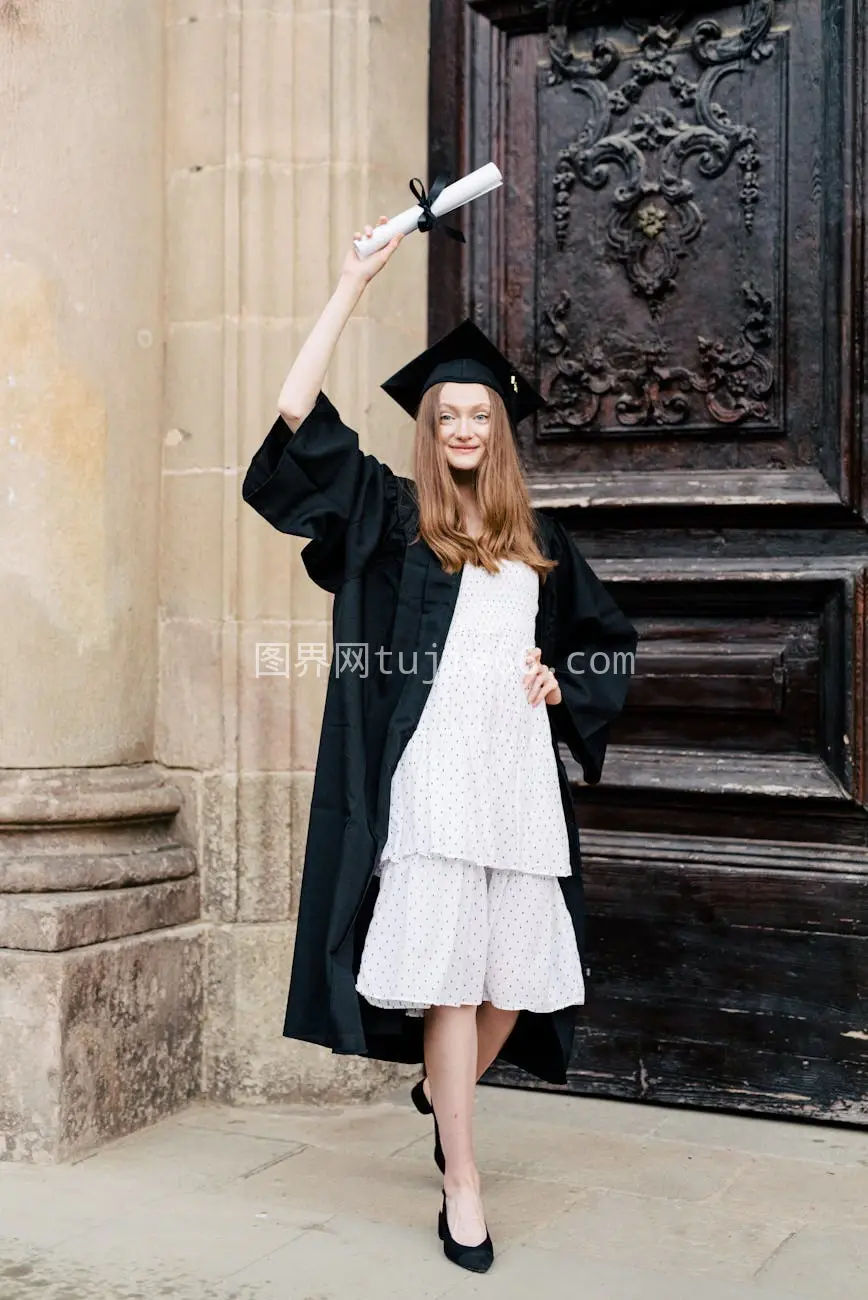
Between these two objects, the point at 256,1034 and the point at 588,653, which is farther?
the point at 256,1034

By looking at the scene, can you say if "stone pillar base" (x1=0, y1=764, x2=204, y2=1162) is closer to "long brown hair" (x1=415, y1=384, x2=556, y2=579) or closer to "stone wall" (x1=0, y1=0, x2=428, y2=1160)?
"stone wall" (x1=0, y1=0, x2=428, y2=1160)

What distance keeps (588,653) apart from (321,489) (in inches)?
31.3

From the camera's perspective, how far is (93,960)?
400cm

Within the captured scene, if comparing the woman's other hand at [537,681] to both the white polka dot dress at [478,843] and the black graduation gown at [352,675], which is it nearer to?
the white polka dot dress at [478,843]

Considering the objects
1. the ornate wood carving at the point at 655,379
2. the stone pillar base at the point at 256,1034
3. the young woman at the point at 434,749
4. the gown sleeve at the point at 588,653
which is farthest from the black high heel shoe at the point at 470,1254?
the ornate wood carving at the point at 655,379

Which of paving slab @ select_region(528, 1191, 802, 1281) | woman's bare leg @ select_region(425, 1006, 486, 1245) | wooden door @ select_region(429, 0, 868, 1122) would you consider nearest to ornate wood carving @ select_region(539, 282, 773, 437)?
wooden door @ select_region(429, 0, 868, 1122)

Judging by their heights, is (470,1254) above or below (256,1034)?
below

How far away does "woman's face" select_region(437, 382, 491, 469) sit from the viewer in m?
3.47

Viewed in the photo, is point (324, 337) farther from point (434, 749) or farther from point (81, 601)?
point (81, 601)

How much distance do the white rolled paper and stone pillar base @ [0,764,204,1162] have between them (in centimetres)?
173

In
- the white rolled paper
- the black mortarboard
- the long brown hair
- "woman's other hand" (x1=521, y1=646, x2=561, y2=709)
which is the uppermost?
the white rolled paper

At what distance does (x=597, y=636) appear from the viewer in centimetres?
375

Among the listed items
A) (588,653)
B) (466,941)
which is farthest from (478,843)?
(588,653)

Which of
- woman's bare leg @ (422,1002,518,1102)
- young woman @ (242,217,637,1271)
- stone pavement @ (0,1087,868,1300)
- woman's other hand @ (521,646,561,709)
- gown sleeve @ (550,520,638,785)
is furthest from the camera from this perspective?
gown sleeve @ (550,520,638,785)
